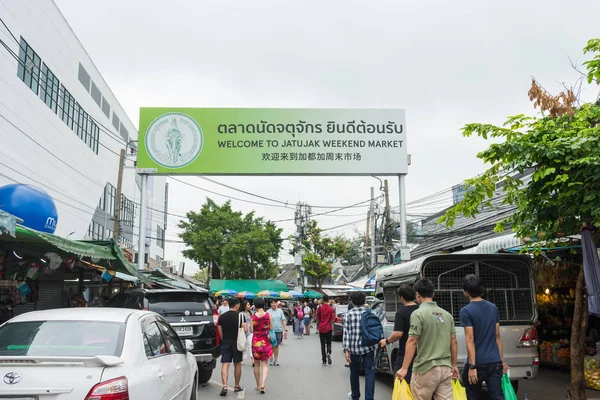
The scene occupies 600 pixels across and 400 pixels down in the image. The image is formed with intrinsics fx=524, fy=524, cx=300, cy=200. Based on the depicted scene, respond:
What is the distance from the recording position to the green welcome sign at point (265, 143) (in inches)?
822

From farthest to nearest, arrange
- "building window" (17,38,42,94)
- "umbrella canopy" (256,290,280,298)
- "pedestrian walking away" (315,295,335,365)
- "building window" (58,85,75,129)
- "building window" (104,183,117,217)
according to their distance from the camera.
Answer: "umbrella canopy" (256,290,280,298)
"building window" (104,183,117,217)
"building window" (58,85,75,129)
"building window" (17,38,42,94)
"pedestrian walking away" (315,295,335,365)

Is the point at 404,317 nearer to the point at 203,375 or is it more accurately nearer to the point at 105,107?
the point at 203,375

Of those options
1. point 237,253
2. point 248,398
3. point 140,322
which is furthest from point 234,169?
point 237,253

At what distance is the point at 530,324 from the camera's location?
26.5 ft

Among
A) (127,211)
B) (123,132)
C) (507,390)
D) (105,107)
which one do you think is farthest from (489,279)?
(127,211)

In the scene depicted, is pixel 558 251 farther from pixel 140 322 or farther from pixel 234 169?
pixel 234 169

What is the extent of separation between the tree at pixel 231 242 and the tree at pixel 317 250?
2621 millimetres

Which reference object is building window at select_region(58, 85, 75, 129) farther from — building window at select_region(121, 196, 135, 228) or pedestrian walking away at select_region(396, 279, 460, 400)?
pedestrian walking away at select_region(396, 279, 460, 400)

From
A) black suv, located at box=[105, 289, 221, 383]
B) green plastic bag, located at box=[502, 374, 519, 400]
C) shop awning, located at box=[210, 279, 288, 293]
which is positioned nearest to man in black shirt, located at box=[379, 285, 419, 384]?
green plastic bag, located at box=[502, 374, 519, 400]

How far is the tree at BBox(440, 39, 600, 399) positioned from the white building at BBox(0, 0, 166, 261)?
12458 millimetres

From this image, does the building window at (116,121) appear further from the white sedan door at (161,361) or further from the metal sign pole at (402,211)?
the white sedan door at (161,361)

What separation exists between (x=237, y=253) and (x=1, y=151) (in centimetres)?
2832

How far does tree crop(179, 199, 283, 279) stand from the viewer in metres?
45.4

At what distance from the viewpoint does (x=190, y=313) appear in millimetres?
9781
